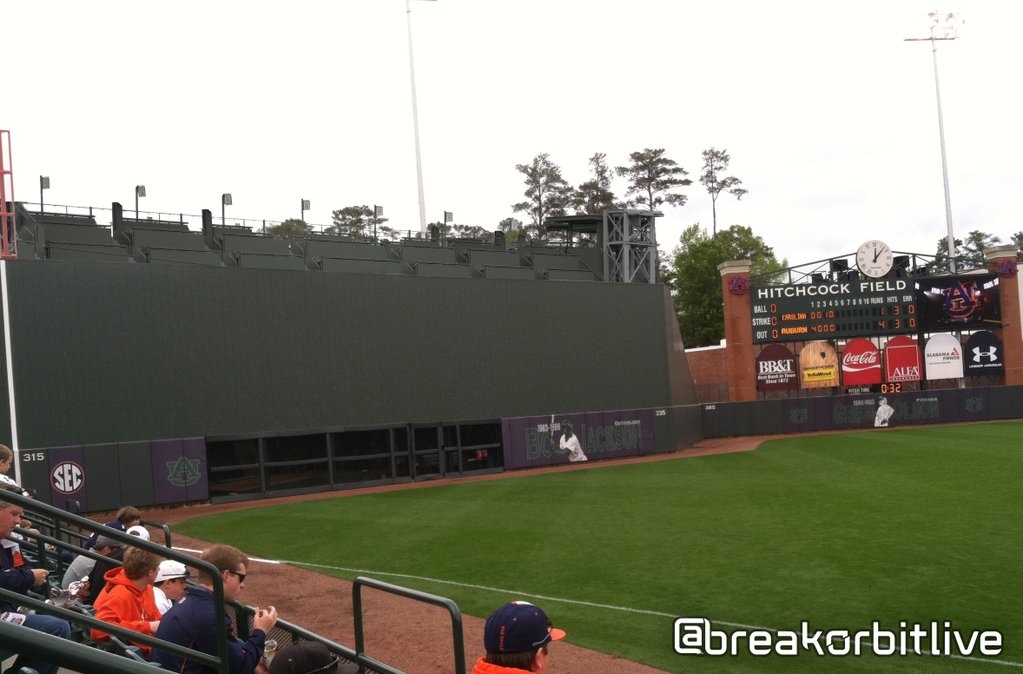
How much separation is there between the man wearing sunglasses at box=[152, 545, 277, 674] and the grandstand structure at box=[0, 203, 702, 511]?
67.7 feet

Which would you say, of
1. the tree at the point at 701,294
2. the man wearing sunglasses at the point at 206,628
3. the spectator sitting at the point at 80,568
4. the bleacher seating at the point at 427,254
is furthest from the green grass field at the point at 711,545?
the tree at the point at 701,294

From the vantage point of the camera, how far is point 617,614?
10844 millimetres

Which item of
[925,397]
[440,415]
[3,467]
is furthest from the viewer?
[925,397]

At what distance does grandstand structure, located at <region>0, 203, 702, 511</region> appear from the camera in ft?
79.6

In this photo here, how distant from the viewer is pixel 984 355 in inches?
1586

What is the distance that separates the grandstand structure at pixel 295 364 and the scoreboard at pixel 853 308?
20.2 feet

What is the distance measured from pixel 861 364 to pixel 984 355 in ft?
19.0

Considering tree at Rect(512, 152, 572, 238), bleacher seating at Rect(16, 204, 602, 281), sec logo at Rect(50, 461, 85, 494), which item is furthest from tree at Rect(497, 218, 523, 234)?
sec logo at Rect(50, 461, 85, 494)

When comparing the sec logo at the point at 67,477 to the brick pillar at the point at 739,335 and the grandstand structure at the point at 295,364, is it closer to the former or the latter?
the grandstand structure at the point at 295,364

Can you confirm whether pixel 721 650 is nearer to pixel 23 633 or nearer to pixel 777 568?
pixel 777 568

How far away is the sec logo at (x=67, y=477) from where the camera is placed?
77.2ft

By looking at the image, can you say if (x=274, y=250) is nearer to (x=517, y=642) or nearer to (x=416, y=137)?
(x=416, y=137)

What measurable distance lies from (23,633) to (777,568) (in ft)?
39.1

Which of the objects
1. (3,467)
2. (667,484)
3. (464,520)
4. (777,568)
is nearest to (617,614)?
(777,568)
